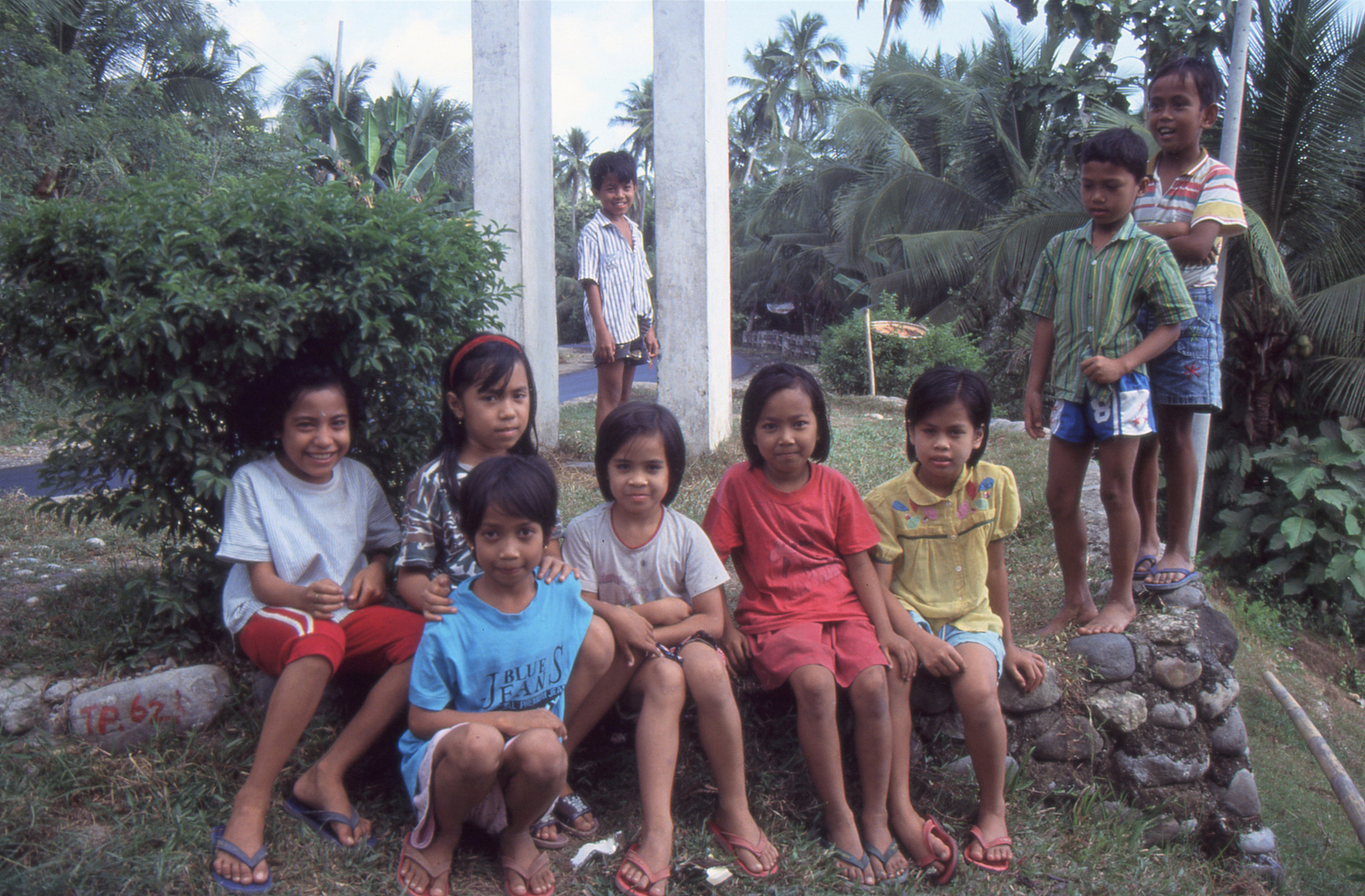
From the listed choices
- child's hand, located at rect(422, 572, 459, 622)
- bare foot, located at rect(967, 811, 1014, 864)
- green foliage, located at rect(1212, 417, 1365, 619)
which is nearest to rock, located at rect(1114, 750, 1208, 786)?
bare foot, located at rect(967, 811, 1014, 864)

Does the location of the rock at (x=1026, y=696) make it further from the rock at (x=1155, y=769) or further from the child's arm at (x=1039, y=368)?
the child's arm at (x=1039, y=368)

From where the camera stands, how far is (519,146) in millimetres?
7047

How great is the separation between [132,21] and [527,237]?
1237 cm

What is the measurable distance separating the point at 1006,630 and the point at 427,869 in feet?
6.15

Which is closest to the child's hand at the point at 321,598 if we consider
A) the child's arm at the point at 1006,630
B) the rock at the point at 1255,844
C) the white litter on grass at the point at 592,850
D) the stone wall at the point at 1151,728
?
the white litter on grass at the point at 592,850

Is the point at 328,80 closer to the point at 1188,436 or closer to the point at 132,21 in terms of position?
the point at 132,21

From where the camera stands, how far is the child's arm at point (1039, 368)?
333 centimetres

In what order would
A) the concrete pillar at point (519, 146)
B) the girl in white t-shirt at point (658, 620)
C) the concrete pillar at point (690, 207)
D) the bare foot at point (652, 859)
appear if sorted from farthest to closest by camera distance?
the concrete pillar at point (519, 146) < the concrete pillar at point (690, 207) < the girl in white t-shirt at point (658, 620) < the bare foot at point (652, 859)

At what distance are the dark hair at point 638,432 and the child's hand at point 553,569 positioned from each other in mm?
246

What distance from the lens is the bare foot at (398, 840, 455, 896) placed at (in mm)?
2361

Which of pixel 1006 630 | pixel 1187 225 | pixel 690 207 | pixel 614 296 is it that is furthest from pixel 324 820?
pixel 690 207

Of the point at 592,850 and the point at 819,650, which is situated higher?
the point at 819,650

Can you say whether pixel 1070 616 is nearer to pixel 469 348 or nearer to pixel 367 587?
pixel 469 348

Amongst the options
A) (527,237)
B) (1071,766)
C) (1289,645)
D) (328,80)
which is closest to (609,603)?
(1071,766)
